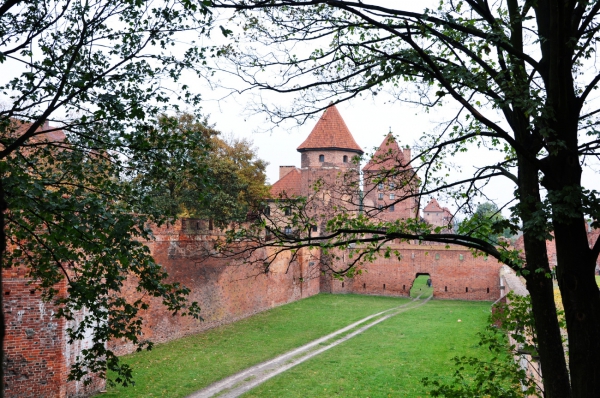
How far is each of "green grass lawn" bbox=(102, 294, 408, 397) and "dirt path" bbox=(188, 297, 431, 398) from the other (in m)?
0.28

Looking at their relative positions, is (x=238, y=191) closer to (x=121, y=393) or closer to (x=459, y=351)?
(x=459, y=351)

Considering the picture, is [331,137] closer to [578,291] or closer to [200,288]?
[200,288]

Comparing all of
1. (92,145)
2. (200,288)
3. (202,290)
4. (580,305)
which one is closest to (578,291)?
(580,305)

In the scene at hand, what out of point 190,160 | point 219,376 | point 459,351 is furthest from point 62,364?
point 459,351

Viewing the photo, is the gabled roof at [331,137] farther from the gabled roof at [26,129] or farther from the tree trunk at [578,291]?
the tree trunk at [578,291]

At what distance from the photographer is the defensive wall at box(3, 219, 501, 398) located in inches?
434

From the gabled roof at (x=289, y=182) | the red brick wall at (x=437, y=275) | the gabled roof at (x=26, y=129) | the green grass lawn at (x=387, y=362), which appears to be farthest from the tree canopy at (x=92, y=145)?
the gabled roof at (x=289, y=182)

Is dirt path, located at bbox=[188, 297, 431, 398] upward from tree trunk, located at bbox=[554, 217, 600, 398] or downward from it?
downward

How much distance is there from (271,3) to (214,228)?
609 inches

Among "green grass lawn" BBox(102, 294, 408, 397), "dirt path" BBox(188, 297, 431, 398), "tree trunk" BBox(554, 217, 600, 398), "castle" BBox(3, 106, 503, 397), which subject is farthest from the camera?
"green grass lawn" BBox(102, 294, 408, 397)

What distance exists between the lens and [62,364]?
11.4m

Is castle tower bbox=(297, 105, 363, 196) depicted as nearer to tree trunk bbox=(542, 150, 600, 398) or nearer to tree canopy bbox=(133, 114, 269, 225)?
tree canopy bbox=(133, 114, 269, 225)

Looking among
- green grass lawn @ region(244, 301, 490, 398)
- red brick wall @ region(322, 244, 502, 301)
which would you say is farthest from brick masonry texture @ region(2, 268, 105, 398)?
red brick wall @ region(322, 244, 502, 301)

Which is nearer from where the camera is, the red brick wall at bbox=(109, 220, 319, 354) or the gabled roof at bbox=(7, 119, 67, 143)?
the gabled roof at bbox=(7, 119, 67, 143)
